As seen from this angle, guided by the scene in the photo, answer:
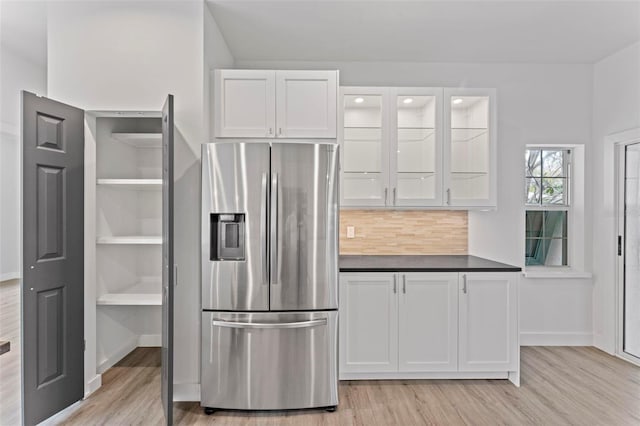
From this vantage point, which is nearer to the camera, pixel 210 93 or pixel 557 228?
pixel 210 93

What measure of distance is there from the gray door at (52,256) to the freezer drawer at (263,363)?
0.93m

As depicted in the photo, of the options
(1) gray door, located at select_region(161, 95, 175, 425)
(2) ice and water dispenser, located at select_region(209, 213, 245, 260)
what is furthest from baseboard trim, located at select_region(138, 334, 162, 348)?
(2) ice and water dispenser, located at select_region(209, 213, 245, 260)

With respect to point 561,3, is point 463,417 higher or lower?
lower

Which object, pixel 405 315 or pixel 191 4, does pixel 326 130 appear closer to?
pixel 191 4

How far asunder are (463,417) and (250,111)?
2730 millimetres

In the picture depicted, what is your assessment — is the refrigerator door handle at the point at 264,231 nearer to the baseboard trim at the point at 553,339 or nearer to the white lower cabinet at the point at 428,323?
the white lower cabinet at the point at 428,323

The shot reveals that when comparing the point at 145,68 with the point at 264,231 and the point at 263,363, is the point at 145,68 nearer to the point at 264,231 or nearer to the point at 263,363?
the point at 264,231

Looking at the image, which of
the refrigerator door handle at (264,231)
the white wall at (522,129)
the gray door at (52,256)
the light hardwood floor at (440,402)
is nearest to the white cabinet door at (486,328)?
the light hardwood floor at (440,402)

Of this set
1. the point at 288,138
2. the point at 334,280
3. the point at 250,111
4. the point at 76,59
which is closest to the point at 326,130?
the point at 288,138

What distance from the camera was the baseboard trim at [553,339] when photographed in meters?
3.93

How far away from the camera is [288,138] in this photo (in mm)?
3137

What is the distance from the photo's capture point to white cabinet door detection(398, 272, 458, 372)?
3.03 m

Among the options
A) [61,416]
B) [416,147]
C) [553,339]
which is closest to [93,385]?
[61,416]

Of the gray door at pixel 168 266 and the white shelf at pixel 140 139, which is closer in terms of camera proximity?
the gray door at pixel 168 266
